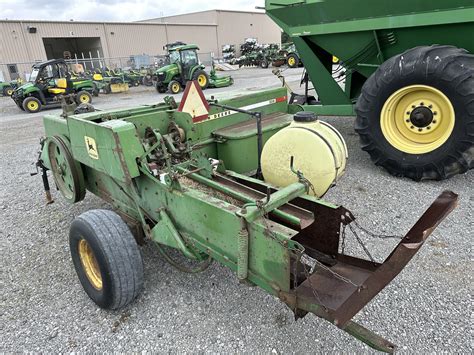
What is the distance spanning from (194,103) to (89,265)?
1.43 metres

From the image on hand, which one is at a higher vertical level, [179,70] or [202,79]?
[179,70]

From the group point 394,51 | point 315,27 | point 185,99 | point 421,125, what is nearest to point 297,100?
point 315,27

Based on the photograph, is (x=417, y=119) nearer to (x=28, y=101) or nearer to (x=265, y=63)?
(x=28, y=101)

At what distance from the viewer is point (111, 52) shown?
29.3 m

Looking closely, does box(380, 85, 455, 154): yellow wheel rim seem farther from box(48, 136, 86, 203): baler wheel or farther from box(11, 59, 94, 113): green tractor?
box(11, 59, 94, 113): green tractor

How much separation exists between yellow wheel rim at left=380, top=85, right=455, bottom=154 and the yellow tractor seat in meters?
12.1

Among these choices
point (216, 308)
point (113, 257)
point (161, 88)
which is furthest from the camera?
point (161, 88)

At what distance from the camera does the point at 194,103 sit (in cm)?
280

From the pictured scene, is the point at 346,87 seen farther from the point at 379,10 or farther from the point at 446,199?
the point at 446,199

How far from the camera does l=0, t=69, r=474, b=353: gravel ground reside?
7.12ft

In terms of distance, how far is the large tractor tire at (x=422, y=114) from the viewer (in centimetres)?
390

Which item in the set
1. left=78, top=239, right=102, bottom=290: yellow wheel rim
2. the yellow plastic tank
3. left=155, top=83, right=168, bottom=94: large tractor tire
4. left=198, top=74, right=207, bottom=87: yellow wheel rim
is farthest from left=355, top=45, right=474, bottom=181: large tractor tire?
left=155, top=83, right=168, bottom=94: large tractor tire

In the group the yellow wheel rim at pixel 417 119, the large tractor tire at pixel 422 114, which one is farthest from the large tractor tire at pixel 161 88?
the yellow wheel rim at pixel 417 119

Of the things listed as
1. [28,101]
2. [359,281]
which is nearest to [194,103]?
[359,281]
